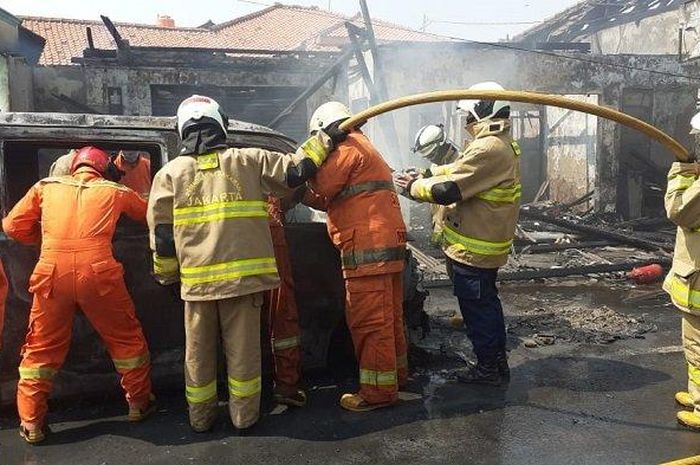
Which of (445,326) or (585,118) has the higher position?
(585,118)

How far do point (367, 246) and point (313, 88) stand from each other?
7.70 meters

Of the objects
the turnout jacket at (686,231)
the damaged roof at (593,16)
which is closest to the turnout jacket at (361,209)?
the turnout jacket at (686,231)

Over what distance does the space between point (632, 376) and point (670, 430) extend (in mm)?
889

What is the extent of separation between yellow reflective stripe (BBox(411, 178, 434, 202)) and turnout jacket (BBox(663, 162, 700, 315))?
4.83 feet

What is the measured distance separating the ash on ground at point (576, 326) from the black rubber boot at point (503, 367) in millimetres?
828

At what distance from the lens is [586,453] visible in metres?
3.26

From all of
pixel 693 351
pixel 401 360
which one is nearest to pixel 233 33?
pixel 401 360

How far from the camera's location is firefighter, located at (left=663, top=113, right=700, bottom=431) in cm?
350

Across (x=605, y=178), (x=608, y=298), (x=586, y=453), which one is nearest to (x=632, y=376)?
(x=586, y=453)

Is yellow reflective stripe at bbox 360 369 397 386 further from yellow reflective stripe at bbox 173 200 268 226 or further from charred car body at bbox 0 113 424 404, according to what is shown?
yellow reflective stripe at bbox 173 200 268 226

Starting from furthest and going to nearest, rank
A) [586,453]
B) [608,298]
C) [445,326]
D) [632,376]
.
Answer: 1. [608,298]
2. [445,326]
3. [632,376]
4. [586,453]

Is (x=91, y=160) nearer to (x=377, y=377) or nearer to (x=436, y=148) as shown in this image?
(x=377, y=377)

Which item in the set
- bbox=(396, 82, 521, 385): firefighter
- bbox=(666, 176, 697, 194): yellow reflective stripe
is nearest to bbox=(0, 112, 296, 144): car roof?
bbox=(396, 82, 521, 385): firefighter

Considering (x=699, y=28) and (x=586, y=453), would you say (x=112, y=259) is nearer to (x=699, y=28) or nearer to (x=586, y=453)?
(x=586, y=453)
